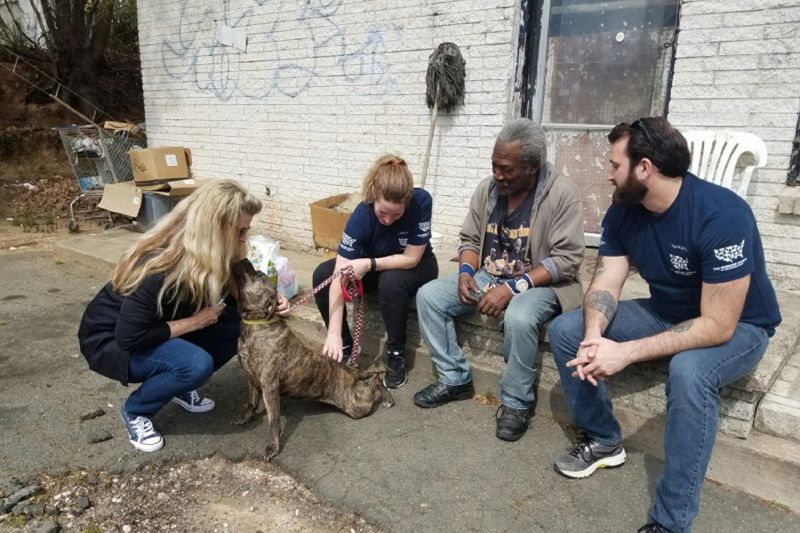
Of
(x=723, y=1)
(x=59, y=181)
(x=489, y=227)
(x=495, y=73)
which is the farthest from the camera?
(x=59, y=181)

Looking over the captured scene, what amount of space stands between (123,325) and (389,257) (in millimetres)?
1514

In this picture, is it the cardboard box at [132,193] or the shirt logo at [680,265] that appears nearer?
the shirt logo at [680,265]

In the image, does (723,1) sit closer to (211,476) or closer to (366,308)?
(366,308)

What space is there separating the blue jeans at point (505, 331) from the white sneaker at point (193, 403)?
4.49 ft

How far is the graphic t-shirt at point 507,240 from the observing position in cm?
320

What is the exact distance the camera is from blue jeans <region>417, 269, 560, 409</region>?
115 inches

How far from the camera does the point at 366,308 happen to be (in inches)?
154

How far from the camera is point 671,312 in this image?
2604mm

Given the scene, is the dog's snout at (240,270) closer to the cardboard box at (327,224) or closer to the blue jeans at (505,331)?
the blue jeans at (505,331)

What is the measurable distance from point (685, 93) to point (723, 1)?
619mm

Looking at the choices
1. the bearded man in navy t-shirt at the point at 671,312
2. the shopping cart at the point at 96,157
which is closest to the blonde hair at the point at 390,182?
the bearded man in navy t-shirt at the point at 671,312

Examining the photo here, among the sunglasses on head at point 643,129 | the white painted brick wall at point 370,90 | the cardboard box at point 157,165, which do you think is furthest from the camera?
the cardboard box at point 157,165

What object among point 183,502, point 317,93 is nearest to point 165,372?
point 183,502

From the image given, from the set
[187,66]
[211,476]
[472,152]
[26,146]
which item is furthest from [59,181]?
[211,476]
